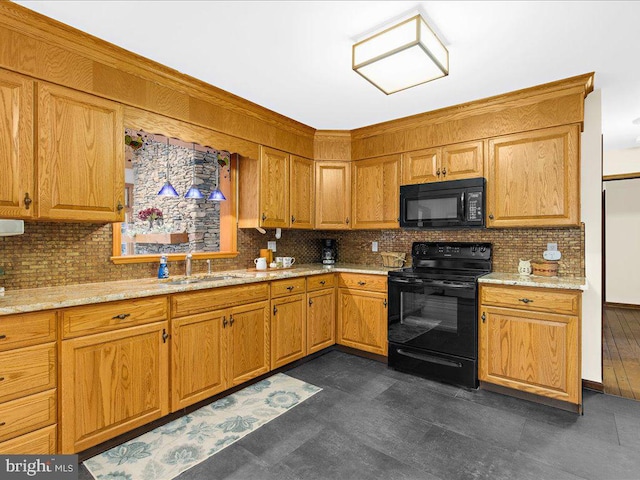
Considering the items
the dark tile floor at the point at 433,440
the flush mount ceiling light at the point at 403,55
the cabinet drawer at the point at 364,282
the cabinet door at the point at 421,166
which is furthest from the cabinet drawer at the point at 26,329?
the cabinet door at the point at 421,166

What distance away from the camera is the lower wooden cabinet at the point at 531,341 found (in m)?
2.52

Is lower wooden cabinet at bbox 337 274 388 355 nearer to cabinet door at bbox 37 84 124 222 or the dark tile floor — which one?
the dark tile floor

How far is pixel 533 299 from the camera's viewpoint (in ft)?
8.73

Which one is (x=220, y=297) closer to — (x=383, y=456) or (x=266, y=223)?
(x=266, y=223)

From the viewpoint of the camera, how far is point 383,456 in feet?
6.67

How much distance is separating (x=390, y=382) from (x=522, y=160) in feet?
7.32

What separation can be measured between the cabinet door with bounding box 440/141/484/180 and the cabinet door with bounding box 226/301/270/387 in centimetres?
213

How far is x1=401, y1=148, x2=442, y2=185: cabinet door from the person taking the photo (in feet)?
11.3

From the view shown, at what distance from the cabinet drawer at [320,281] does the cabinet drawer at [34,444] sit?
217 cm

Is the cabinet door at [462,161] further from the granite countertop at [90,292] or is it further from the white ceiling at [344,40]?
the granite countertop at [90,292]

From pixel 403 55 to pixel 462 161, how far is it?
5.02 feet

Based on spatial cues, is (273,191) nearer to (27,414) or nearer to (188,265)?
(188,265)

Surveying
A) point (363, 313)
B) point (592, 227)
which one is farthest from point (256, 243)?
point (592, 227)

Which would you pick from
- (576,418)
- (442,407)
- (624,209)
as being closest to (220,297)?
(442,407)
